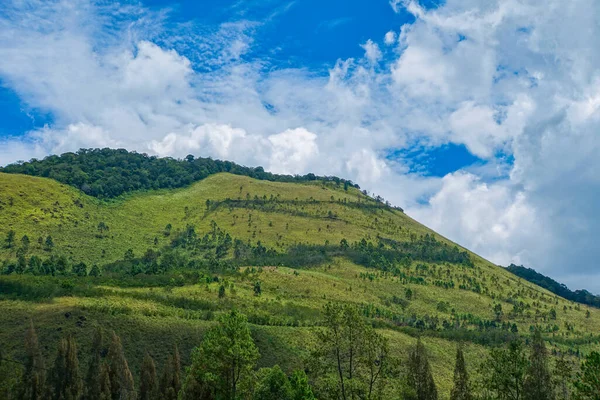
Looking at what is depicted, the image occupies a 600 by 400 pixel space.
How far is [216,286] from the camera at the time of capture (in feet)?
386

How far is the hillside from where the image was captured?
89.6 meters

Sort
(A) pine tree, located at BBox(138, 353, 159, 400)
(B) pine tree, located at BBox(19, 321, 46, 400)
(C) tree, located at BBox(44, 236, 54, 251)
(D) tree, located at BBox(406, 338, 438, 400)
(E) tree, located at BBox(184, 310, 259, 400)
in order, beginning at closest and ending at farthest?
(E) tree, located at BBox(184, 310, 259, 400)
(D) tree, located at BBox(406, 338, 438, 400)
(B) pine tree, located at BBox(19, 321, 46, 400)
(A) pine tree, located at BBox(138, 353, 159, 400)
(C) tree, located at BBox(44, 236, 54, 251)

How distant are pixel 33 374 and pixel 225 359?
3032 centimetres

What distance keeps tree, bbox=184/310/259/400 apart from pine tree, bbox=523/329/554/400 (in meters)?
29.1

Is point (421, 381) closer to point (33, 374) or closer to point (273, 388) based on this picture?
point (273, 388)

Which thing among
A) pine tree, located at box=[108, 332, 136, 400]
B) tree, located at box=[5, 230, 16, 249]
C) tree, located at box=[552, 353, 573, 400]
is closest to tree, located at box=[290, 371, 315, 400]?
pine tree, located at box=[108, 332, 136, 400]

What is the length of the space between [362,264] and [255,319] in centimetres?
6894

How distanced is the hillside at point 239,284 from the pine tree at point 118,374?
10139 millimetres

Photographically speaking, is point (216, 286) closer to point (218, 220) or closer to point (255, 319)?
point (255, 319)

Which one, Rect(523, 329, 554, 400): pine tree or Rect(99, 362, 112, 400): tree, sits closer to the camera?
Rect(523, 329, 554, 400): pine tree

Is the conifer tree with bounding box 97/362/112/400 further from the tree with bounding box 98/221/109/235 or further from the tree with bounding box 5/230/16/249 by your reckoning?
the tree with bounding box 98/221/109/235

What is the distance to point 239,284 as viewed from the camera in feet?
404

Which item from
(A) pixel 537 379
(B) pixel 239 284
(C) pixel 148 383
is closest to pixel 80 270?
(B) pixel 239 284

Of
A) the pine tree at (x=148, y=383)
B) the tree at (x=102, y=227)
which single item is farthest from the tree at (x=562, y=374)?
the tree at (x=102, y=227)
